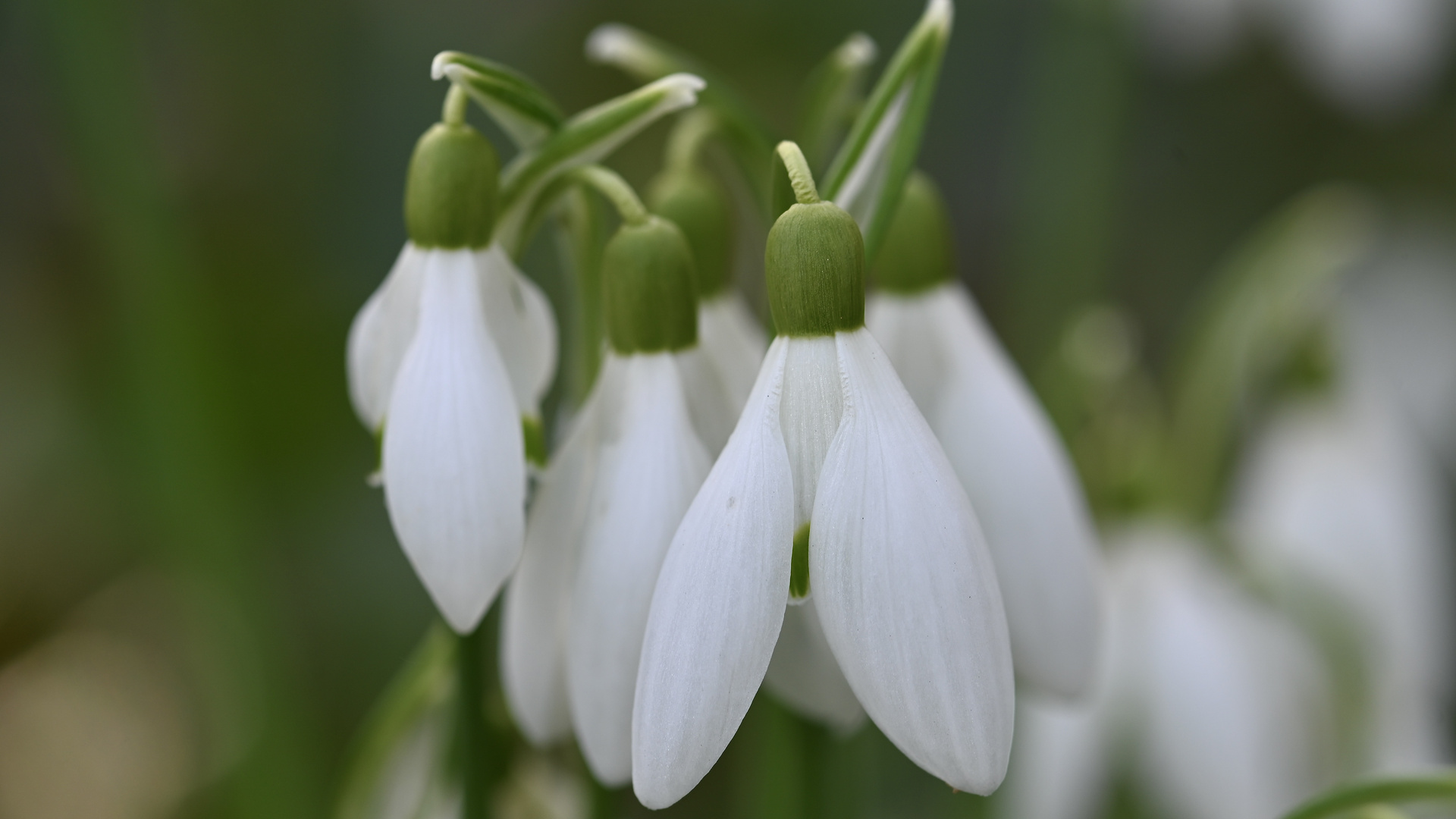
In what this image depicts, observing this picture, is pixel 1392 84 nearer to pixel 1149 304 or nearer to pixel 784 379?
pixel 1149 304

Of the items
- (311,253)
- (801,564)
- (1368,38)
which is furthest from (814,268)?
(311,253)

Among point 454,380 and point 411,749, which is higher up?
point 454,380

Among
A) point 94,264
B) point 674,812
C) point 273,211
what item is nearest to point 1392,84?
point 674,812

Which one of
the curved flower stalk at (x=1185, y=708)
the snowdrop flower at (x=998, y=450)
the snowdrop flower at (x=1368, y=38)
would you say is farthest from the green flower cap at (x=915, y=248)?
the snowdrop flower at (x=1368, y=38)

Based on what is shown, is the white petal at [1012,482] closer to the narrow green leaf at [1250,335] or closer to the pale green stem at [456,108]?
the pale green stem at [456,108]

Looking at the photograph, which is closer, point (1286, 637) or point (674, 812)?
point (1286, 637)

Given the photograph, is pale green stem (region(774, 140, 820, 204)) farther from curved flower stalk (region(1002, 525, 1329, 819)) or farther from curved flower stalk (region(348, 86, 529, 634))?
curved flower stalk (region(1002, 525, 1329, 819))

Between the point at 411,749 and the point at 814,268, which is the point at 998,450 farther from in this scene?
the point at 411,749
